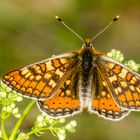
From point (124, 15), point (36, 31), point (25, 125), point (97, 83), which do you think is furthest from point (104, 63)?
point (124, 15)

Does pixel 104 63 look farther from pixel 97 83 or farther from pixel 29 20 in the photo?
pixel 29 20

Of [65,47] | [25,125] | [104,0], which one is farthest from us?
[104,0]

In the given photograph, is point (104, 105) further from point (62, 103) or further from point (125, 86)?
point (62, 103)

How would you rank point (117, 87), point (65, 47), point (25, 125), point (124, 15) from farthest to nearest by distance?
point (124, 15) → point (65, 47) → point (25, 125) → point (117, 87)

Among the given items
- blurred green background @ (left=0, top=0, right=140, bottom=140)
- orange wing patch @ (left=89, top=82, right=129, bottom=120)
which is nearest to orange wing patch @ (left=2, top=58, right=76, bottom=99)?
orange wing patch @ (left=89, top=82, right=129, bottom=120)

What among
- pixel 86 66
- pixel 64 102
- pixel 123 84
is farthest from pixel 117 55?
pixel 64 102

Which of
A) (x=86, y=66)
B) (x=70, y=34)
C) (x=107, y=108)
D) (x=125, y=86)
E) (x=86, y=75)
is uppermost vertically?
(x=70, y=34)

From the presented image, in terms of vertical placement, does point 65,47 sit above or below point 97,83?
above
